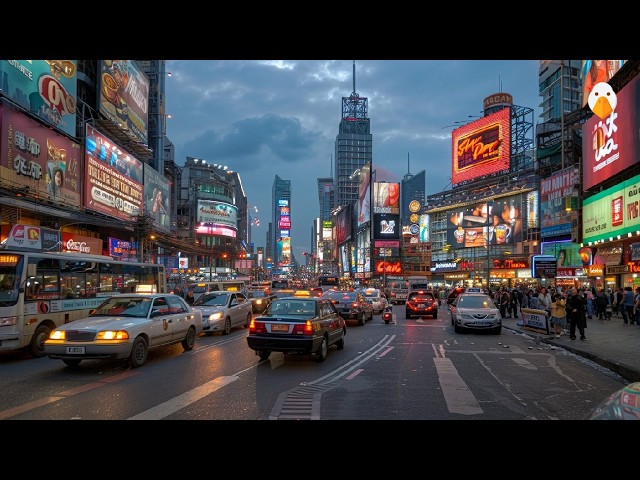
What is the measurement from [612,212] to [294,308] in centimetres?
2799

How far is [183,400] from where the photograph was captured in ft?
26.5

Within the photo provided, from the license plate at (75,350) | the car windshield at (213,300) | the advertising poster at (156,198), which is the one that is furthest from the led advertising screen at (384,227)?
the license plate at (75,350)

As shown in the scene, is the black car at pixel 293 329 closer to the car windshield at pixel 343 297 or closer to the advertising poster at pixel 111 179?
the car windshield at pixel 343 297

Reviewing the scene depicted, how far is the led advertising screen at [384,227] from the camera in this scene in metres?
113

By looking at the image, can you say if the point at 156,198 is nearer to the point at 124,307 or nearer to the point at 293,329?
the point at 124,307

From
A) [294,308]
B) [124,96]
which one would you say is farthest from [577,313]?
[124,96]

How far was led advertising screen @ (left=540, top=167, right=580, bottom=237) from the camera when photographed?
4428 cm

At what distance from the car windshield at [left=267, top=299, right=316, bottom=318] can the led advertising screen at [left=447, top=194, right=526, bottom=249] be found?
5526 cm
